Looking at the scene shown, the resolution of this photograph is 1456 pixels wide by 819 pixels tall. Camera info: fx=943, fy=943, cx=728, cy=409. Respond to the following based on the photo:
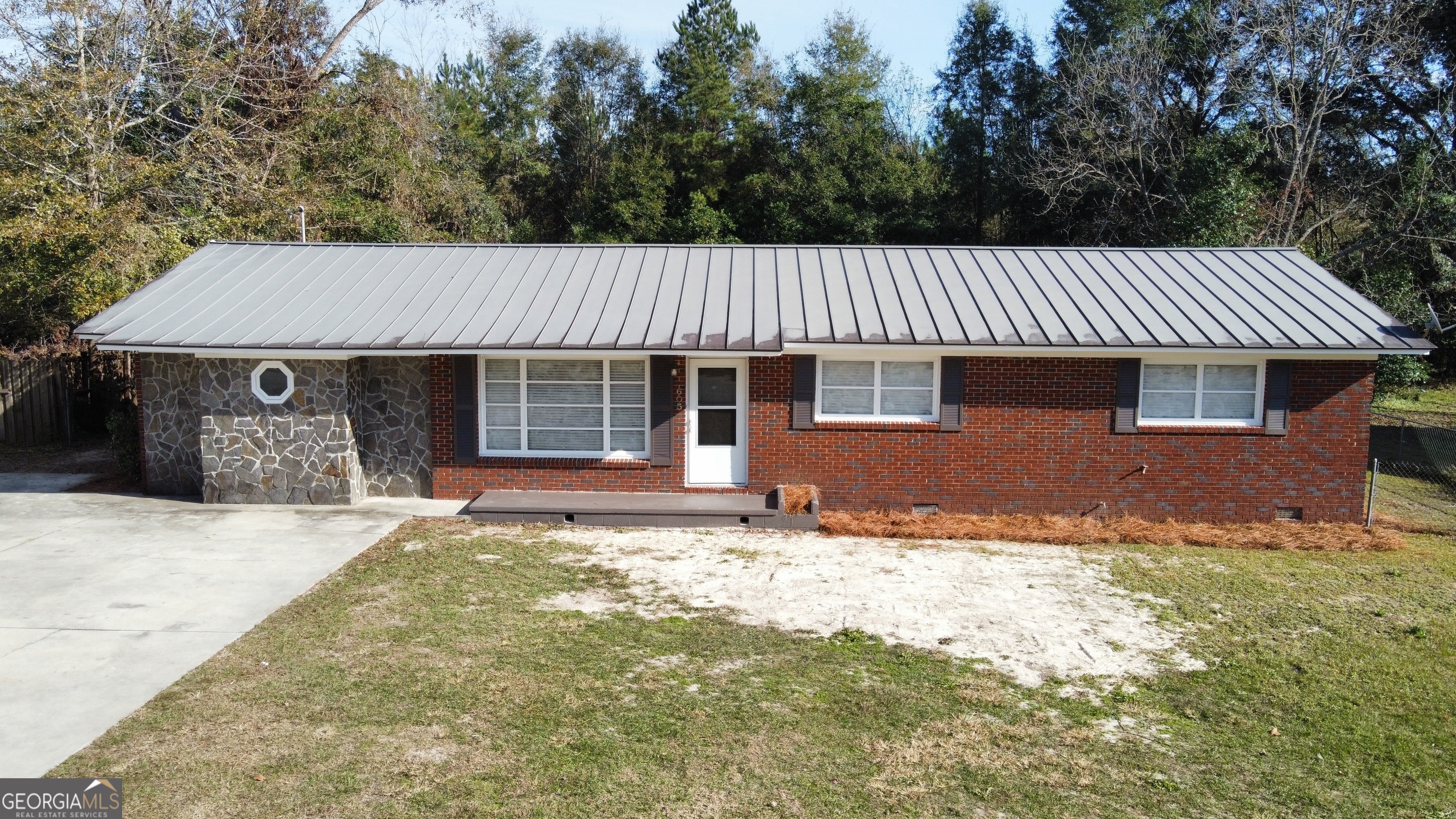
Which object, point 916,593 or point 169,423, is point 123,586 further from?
point 916,593

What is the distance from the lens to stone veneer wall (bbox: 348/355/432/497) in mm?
12656

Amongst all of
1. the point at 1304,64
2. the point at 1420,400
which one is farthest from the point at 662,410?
the point at 1420,400

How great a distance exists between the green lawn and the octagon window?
436 cm

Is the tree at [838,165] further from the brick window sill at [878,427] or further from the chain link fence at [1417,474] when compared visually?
the brick window sill at [878,427]

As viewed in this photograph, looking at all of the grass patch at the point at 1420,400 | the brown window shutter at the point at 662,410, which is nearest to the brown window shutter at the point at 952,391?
the brown window shutter at the point at 662,410

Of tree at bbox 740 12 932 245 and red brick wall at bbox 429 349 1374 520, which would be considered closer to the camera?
red brick wall at bbox 429 349 1374 520

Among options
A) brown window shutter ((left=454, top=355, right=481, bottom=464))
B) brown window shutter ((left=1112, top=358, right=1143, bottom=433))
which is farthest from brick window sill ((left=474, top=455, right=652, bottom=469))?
brown window shutter ((left=1112, top=358, right=1143, bottom=433))

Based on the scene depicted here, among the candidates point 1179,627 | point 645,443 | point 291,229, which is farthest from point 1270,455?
point 291,229

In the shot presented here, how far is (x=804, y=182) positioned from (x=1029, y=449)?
19790mm

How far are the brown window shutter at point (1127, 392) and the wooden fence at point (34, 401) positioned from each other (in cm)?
1793

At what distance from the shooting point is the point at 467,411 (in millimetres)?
12562

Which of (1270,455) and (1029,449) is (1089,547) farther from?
(1270,455)

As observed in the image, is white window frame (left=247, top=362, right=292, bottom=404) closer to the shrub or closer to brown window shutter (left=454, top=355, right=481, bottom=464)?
brown window shutter (left=454, top=355, right=481, bottom=464)

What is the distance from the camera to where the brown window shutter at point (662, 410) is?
1239cm
